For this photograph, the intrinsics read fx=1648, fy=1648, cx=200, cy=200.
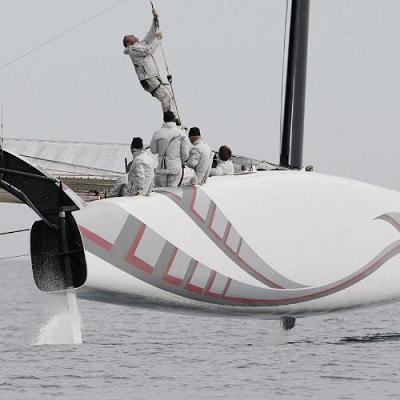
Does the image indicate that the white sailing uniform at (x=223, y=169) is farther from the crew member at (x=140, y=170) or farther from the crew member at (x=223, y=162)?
the crew member at (x=140, y=170)

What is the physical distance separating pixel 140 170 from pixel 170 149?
1.39 ft

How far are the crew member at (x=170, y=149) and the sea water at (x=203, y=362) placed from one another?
1.61 meters

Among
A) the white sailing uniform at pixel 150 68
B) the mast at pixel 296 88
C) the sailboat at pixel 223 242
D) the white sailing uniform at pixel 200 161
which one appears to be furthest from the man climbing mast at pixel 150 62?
the mast at pixel 296 88

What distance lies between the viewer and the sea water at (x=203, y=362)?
1500cm

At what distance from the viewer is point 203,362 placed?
1697cm

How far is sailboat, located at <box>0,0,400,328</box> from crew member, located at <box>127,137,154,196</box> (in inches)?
4.7

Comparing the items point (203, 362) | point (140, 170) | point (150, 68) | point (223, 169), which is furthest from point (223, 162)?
point (203, 362)

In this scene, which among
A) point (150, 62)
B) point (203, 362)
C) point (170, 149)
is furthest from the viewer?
point (203, 362)

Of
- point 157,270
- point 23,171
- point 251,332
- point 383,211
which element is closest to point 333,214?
point 383,211

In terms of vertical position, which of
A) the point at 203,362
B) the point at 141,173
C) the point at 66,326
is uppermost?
the point at 141,173

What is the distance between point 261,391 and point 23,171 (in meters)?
3.01

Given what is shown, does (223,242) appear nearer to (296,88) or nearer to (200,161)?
(200,161)

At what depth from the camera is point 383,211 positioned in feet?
54.1

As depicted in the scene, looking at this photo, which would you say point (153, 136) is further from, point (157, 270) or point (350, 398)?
point (350, 398)
